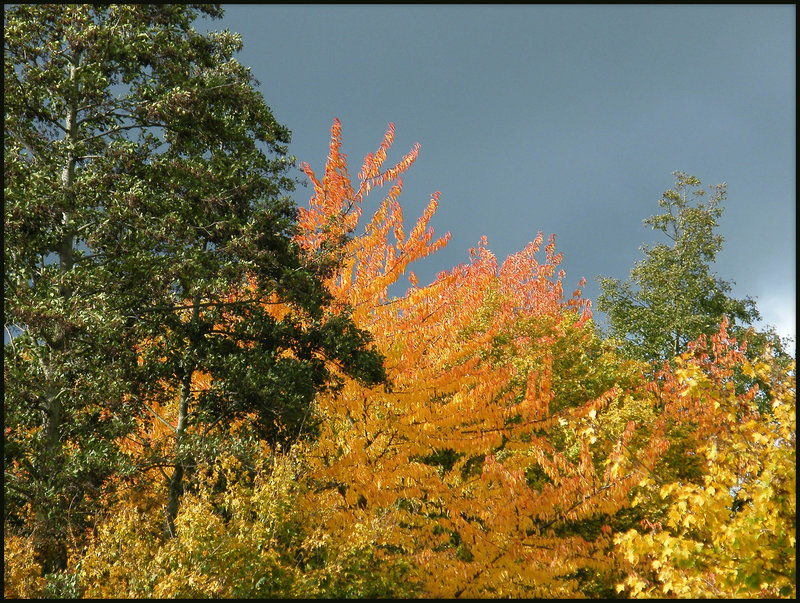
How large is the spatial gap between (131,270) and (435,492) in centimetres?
664

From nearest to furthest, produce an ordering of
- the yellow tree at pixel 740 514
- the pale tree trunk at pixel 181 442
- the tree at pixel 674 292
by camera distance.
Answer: the yellow tree at pixel 740 514 < the pale tree trunk at pixel 181 442 < the tree at pixel 674 292

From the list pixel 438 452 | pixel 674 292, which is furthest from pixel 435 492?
pixel 674 292

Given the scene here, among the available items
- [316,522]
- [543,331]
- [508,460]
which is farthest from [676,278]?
[316,522]

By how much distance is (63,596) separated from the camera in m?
9.52

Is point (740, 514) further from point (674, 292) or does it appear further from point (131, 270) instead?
point (674, 292)

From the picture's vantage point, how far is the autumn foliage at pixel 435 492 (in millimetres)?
8070

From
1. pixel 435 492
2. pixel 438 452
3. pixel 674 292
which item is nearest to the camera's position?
pixel 435 492

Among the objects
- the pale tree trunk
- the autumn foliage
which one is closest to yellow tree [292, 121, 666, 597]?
the autumn foliage

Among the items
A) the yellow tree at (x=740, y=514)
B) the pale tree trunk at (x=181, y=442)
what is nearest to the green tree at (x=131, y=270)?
the pale tree trunk at (x=181, y=442)

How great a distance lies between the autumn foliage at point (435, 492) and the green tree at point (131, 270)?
798mm

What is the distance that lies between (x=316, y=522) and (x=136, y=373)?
4.81 meters

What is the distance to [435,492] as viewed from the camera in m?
11.4

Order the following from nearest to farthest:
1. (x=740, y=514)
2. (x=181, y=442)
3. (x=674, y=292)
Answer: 1. (x=740, y=514)
2. (x=181, y=442)
3. (x=674, y=292)

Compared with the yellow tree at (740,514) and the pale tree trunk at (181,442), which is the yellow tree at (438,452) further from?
the pale tree trunk at (181,442)
